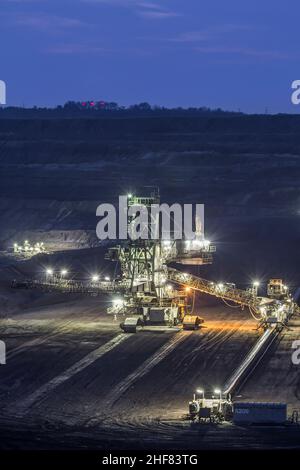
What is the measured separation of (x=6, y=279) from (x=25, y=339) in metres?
17.9

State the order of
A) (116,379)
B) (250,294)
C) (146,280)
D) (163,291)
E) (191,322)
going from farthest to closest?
(250,294)
(163,291)
(146,280)
(191,322)
(116,379)

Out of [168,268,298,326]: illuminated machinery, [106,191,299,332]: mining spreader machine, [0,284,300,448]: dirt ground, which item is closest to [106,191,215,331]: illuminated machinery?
[106,191,299,332]: mining spreader machine

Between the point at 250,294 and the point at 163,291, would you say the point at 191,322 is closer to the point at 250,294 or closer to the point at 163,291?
the point at 163,291

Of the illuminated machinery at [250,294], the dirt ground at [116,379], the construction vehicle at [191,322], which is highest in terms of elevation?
the illuminated machinery at [250,294]

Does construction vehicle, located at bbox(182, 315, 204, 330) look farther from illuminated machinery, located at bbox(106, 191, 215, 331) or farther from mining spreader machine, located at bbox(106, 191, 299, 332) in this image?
illuminated machinery, located at bbox(106, 191, 215, 331)

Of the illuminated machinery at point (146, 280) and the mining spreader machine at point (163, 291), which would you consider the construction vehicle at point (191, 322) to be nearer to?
the mining spreader machine at point (163, 291)

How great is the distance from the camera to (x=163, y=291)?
63219 mm

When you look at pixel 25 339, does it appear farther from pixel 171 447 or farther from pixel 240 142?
pixel 240 142

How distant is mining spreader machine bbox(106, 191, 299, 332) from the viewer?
60656 millimetres

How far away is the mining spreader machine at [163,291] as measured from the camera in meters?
60.7

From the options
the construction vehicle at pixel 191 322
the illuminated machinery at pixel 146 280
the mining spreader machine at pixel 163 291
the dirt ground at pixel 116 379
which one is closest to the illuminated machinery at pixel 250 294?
the mining spreader machine at pixel 163 291

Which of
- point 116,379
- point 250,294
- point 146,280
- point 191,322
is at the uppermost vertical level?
point 146,280

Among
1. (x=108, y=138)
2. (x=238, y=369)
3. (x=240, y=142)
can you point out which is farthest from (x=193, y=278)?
(x=108, y=138)

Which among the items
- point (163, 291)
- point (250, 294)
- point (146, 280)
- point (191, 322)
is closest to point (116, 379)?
point (191, 322)
